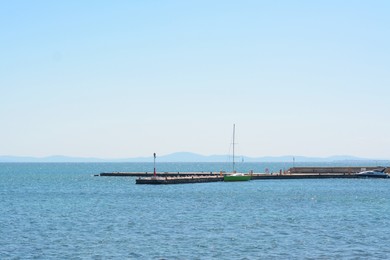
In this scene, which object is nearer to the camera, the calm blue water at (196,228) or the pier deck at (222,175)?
the calm blue water at (196,228)

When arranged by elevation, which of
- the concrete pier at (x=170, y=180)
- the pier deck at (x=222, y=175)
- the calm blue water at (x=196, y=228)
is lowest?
the calm blue water at (x=196, y=228)

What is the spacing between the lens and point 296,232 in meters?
52.7

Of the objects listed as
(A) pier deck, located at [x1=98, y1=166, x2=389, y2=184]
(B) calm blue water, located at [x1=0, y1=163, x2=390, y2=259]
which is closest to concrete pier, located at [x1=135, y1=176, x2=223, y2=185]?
(A) pier deck, located at [x1=98, y1=166, x2=389, y2=184]

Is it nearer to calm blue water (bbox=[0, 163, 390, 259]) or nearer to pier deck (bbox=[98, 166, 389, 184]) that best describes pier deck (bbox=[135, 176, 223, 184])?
pier deck (bbox=[98, 166, 389, 184])

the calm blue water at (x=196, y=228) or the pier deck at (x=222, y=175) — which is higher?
the pier deck at (x=222, y=175)

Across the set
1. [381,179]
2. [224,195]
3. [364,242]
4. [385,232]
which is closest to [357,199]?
[224,195]

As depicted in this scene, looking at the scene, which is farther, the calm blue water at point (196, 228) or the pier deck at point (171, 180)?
the pier deck at point (171, 180)

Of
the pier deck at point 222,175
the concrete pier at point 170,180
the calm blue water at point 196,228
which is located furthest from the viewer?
the pier deck at point 222,175

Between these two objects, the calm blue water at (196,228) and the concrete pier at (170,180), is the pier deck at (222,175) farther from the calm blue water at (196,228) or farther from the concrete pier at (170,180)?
the calm blue water at (196,228)

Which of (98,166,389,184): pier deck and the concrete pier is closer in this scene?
the concrete pier

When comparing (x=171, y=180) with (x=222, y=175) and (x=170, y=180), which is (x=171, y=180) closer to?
(x=170, y=180)

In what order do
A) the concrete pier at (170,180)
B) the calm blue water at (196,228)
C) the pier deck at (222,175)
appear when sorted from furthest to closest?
the pier deck at (222,175) < the concrete pier at (170,180) < the calm blue water at (196,228)

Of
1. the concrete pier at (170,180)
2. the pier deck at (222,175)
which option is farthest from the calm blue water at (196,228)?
the pier deck at (222,175)

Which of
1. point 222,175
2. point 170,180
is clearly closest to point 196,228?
point 170,180
